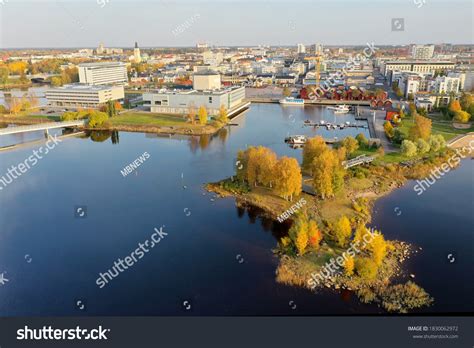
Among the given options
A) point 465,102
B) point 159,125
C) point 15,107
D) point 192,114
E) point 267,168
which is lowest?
point 159,125

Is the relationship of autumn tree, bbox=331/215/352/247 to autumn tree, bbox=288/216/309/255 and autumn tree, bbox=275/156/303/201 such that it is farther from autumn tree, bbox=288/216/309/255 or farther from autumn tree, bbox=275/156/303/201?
autumn tree, bbox=275/156/303/201

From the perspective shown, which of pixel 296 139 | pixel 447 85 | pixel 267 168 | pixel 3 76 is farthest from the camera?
pixel 3 76

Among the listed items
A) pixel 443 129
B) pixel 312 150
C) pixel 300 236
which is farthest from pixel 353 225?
pixel 443 129

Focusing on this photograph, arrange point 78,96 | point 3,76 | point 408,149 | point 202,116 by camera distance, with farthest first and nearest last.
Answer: point 3,76 < point 78,96 < point 202,116 < point 408,149

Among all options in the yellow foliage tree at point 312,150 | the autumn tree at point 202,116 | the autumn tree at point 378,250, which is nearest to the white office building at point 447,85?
the autumn tree at point 202,116

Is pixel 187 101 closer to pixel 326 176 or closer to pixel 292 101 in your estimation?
pixel 292 101

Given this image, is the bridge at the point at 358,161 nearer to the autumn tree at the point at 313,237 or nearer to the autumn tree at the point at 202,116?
the autumn tree at the point at 313,237

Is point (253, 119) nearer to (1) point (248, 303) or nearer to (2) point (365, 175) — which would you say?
(2) point (365, 175)
